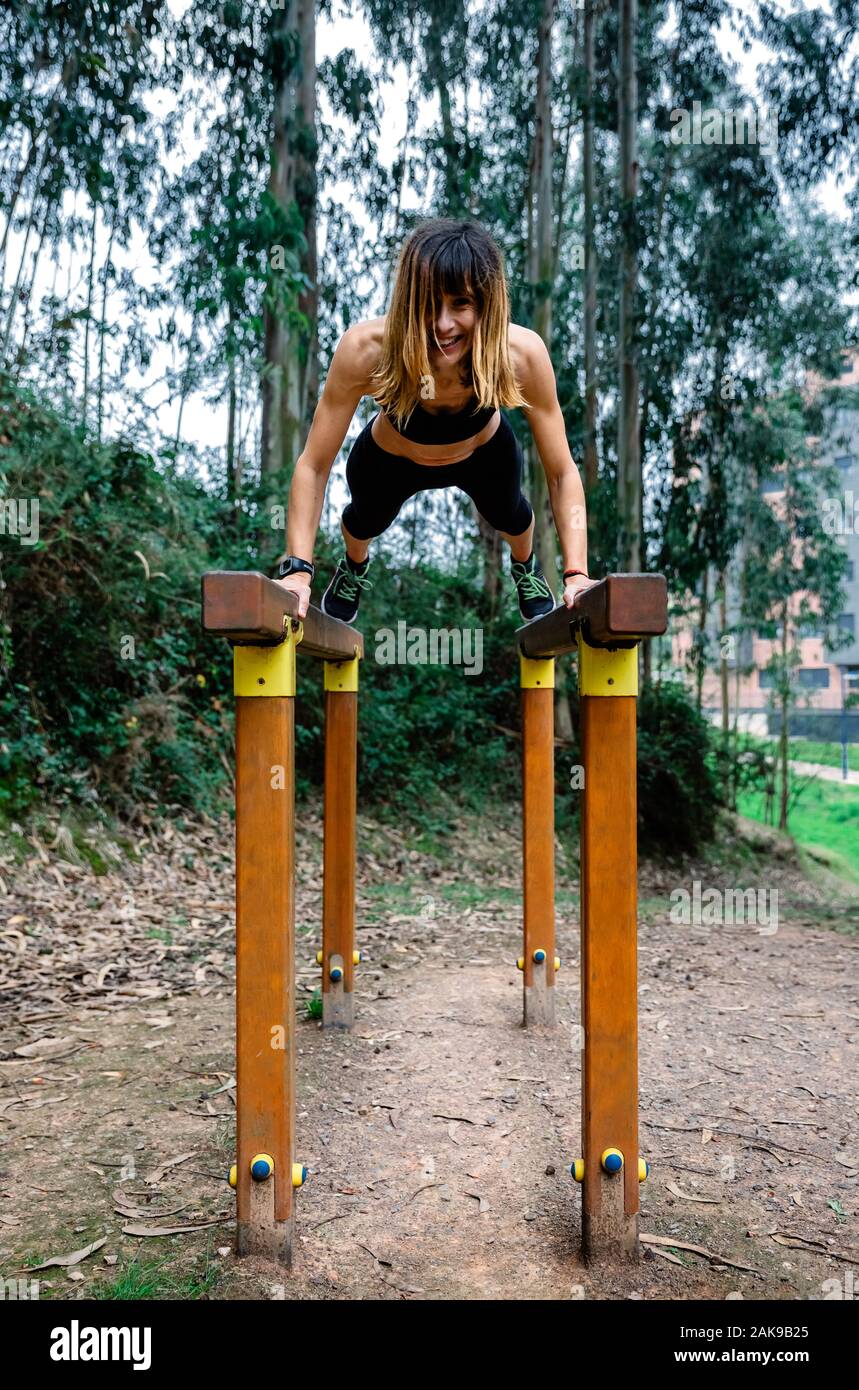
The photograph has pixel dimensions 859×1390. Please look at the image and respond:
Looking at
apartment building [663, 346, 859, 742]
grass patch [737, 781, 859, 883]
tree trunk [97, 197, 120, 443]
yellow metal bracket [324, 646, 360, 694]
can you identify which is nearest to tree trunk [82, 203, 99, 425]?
tree trunk [97, 197, 120, 443]

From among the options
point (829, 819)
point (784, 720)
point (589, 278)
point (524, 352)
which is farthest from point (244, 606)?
point (829, 819)

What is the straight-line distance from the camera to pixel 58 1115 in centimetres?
255

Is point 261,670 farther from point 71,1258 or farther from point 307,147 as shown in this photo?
point 307,147

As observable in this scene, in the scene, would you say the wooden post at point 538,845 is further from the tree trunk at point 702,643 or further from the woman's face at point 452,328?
the tree trunk at point 702,643

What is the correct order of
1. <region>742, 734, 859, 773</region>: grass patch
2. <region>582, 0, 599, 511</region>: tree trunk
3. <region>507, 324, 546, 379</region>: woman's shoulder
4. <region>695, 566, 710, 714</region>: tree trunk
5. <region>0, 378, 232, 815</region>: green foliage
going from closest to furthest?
<region>507, 324, 546, 379</region>: woman's shoulder
<region>0, 378, 232, 815</region>: green foliage
<region>582, 0, 599, 511</region>: tree trunk
<region>695, 566, 710, 714</region>: tree trunk
<region>742, 734, 859, 773</region>: grass patch

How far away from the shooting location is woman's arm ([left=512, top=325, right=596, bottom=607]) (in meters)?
2.19

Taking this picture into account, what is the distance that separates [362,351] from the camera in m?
2.17

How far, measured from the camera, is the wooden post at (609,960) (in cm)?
191

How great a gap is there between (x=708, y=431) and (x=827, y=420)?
10.9 ft

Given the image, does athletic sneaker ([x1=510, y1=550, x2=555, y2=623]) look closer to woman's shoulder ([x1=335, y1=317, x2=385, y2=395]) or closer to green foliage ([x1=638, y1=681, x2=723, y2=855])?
woman's shoulder ([x1=335, y1=317, x2=385, y2=395])

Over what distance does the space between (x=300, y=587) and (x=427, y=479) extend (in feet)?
2.47

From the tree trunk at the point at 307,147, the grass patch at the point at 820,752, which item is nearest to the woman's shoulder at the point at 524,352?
the tree trunk at the point at 307,147

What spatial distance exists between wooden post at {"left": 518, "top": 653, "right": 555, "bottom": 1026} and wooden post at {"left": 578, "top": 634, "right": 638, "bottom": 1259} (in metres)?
1.40

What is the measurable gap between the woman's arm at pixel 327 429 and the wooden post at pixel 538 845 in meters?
1.35
